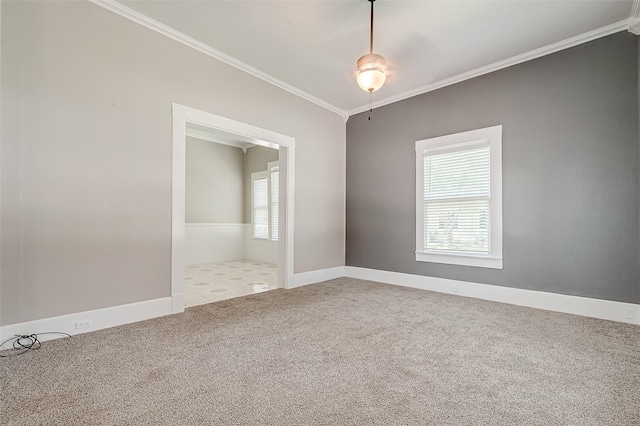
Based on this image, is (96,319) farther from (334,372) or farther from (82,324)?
(334,372)

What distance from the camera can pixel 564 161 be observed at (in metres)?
3.22

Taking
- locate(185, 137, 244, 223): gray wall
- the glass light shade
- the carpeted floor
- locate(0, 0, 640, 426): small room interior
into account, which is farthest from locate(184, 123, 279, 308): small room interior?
the glass light shade

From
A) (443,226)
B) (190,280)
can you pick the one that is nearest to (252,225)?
(190,280)

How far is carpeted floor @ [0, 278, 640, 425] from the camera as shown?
1471mm

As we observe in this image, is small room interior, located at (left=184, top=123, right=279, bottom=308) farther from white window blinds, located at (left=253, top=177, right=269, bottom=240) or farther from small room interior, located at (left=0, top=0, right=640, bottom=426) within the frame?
small room interior, located at (left=0, top=0, right=640, bottom=426)

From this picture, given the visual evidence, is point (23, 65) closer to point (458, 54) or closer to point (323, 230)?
point (323, 230)

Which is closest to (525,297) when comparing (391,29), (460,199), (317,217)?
(460,199)

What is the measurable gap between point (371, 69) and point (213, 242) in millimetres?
5785

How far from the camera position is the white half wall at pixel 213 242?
6.72 m

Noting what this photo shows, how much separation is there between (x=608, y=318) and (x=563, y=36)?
3.05 metres

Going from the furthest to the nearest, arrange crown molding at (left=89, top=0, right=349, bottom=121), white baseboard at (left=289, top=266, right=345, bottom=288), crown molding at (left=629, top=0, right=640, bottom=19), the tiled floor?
white baseboard at (left=289, top=266, right=345, bottom=288)
the tiled floor
crown molding at (left=89, top=0, right=349, bottom=121)
crown molding at (left=629, top=0, right=640, bottom=19)

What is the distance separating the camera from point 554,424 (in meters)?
1.41

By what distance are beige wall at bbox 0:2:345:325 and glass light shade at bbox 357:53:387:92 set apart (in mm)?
1835

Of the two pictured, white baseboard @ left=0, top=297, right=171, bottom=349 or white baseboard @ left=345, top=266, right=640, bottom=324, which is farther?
white baseboard @ left=345, top=266, right=640, bottom=324
